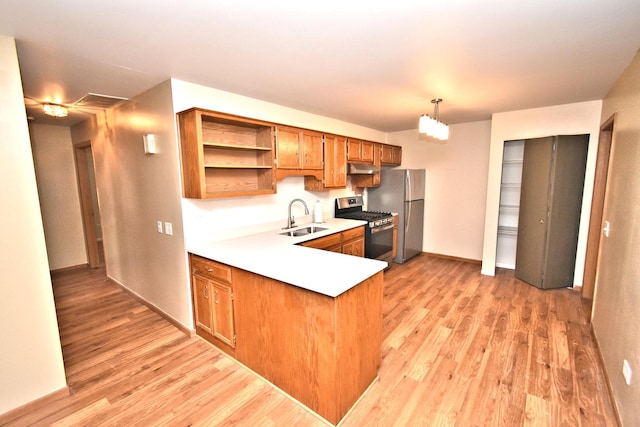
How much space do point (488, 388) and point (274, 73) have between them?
296cm

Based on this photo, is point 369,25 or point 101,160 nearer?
point 369,25

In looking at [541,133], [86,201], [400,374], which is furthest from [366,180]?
[86,201]

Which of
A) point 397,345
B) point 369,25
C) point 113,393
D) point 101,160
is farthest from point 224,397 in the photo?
point 101,160

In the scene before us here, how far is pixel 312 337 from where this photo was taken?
174 centimetres

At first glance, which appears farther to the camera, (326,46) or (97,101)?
(97,101)

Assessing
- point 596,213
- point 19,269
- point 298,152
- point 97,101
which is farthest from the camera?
point 596,213

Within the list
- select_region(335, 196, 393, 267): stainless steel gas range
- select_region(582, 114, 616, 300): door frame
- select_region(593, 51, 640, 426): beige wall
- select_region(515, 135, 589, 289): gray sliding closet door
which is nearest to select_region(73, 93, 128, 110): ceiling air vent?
select_region(335, 196, 393, 267): stainless steel gas range

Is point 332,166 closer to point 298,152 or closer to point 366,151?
point 298,152

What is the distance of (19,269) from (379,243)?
3786 millimetres

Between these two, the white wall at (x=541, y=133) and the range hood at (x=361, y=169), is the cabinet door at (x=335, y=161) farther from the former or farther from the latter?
the white wall at (x=541, y=133)

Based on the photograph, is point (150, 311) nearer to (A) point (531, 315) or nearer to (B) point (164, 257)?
(B) point (164, 257)

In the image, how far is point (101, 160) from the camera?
3.70 m

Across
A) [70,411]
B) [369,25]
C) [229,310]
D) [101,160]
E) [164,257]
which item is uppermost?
[369,25]

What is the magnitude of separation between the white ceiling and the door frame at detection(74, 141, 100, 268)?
1.86m
